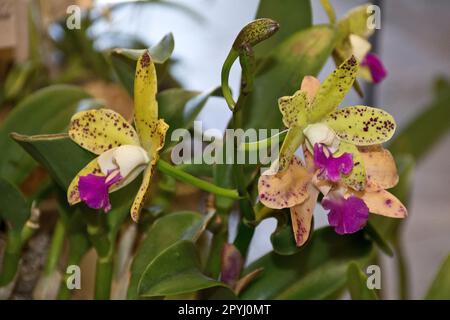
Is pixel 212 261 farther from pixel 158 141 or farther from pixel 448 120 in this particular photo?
pixel 448 120

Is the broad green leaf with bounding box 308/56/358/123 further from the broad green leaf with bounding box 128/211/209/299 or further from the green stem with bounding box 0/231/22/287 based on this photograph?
the green stem with bounding box 0/231/22/287

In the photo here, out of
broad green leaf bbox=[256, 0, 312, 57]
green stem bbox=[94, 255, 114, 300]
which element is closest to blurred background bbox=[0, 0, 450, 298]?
broad green leaf bbox=[256, 0, 312, 57]

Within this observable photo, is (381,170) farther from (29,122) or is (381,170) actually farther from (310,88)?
(29,122)

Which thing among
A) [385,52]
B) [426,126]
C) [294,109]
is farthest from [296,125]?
[385,52]

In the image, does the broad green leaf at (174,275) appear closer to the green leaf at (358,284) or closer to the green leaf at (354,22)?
the green leaf at (358,284)

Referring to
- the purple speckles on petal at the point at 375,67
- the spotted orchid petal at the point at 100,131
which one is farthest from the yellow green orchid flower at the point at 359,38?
the spotted orchid petal at the point at 100,131

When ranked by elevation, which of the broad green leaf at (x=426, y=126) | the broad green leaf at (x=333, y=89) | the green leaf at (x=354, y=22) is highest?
the green leaf at (x=354, y=22)

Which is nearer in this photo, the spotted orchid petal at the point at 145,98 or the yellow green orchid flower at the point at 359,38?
the spotted orchid petal at the point at 145,98
